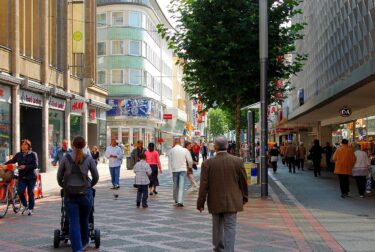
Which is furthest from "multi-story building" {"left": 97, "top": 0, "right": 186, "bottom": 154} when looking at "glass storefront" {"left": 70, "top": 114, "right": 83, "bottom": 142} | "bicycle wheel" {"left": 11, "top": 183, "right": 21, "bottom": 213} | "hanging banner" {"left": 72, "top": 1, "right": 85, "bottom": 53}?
"bicycle wheel" {"left": 11, "top": 183, "right": 21, "bottom": 213}

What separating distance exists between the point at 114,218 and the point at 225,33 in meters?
8.91

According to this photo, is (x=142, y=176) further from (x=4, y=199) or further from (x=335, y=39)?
(x=335, y=39)

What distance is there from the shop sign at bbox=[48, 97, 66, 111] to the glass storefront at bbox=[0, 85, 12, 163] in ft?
18.2

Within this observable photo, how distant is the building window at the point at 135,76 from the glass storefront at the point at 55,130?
24.7 meters

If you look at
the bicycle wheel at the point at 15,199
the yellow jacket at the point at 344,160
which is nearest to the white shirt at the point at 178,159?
the bicycle wheel at the point at 15,199

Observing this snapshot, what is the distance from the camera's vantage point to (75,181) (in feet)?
26.2

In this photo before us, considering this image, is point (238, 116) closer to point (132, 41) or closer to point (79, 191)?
point (79, 191)

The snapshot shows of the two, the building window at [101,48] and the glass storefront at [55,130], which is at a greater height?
the building window at [101,48]

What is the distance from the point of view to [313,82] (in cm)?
3462

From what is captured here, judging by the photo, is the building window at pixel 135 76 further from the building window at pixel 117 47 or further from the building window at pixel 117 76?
the building window at pixel 117 47

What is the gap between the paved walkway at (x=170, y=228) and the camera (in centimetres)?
912

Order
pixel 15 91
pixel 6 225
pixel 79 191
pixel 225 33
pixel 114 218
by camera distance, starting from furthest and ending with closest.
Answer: pixel 15 91, pixel 225 33, pixel 114 218, pixel 6 225, pixel 79 191

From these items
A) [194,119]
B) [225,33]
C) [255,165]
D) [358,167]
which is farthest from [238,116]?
[194,119]

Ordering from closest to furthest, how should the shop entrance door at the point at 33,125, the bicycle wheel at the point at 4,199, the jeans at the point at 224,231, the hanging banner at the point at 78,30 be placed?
1. the jeans at the point at 224,231
2. the bicycle wheel at the point at 4,199
3. the shop entrance door at the point at 33,125
4. the hanging banner at the point at 78,30
